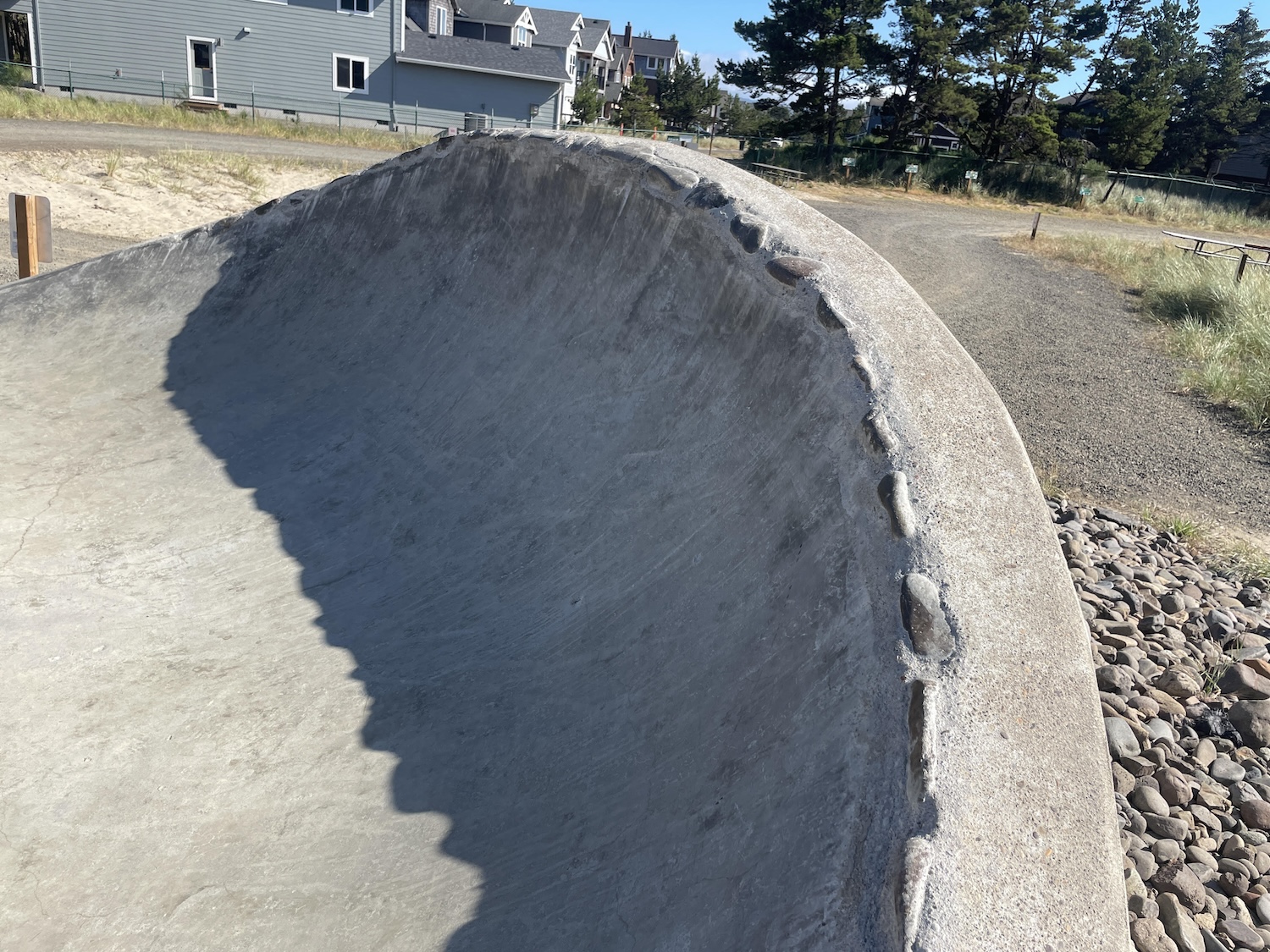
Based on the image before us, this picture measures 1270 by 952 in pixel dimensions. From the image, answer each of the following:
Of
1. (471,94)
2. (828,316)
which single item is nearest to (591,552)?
(828,316)

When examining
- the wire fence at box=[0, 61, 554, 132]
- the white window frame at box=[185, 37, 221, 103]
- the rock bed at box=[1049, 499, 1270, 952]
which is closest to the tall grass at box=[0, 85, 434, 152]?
the wire fence at box=[0, 61, 554, 132]

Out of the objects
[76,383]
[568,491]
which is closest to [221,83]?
[76,383]

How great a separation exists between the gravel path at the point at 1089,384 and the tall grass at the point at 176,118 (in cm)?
1385

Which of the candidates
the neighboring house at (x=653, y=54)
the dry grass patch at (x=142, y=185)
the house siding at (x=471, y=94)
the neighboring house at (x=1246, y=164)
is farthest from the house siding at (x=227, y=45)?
the neighboring house at (x=653, y=54)

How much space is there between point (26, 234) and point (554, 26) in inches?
1949

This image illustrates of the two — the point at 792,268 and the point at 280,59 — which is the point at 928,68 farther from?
the point at 792,268

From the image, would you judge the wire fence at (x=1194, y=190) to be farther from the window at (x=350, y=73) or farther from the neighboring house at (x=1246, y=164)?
the window at (x=350, y=73)

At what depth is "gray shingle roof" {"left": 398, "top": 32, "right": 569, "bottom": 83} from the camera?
33.3m

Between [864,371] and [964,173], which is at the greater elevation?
[964,173]

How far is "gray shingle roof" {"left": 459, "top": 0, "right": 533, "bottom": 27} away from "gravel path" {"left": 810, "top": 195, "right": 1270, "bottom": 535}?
31585 mm

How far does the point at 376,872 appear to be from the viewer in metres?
2.44

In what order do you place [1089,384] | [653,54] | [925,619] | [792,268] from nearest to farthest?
[925,619] < [792,268] < [1089,384] < [653,54]

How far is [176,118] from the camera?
24297mm

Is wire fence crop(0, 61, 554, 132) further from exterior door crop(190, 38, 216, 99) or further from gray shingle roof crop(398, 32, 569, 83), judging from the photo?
gray shingle roof crop(398, 32, 569, 83)
